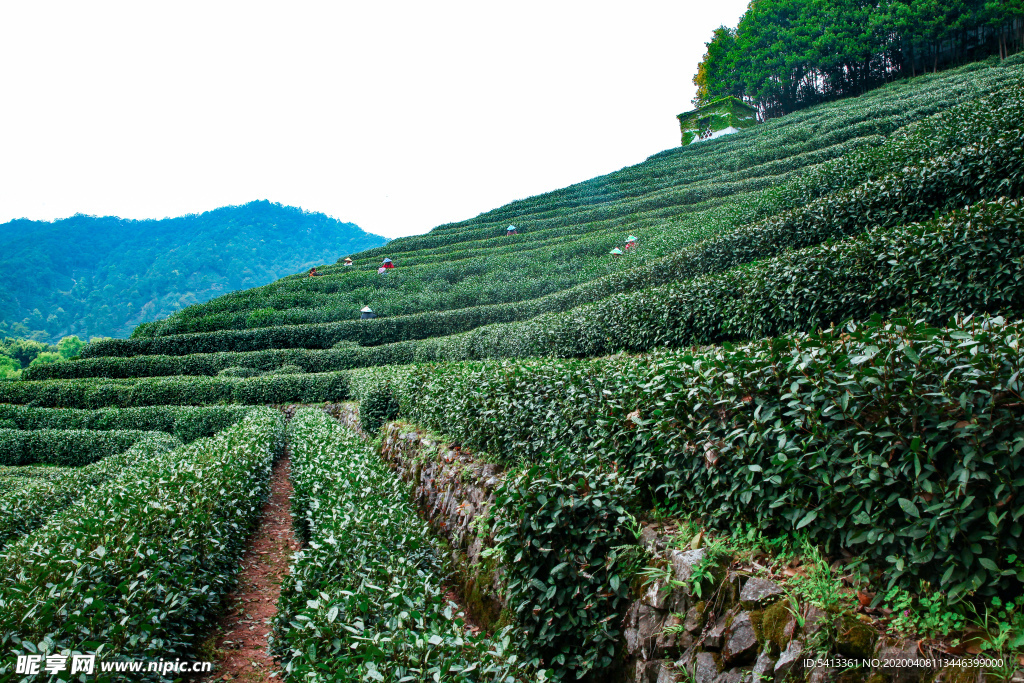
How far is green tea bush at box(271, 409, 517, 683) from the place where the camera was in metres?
3.09

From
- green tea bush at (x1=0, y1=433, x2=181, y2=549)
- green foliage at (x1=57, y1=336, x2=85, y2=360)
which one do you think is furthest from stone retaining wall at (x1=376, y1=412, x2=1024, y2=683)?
green foliage at (x1=57, y1=336, x2=85, y2=360)

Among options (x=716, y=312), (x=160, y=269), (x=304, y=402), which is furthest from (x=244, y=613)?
(x=160, y=269)

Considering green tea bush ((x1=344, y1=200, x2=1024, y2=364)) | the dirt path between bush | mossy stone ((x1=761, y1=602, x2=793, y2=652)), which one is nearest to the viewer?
mossy stone ((x1=761, y1=602, x2=793, y2=652))

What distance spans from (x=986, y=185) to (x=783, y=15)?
53476 mm

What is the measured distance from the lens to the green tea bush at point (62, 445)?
17.3 metres

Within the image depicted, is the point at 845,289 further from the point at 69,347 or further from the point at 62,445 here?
the point at 69,347

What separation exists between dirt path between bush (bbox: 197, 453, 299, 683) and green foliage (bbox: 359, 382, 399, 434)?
132 inches

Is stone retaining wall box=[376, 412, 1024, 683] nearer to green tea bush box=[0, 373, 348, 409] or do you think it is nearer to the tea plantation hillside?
the tea plantation hillside

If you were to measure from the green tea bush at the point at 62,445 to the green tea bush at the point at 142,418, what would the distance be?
1722 mm

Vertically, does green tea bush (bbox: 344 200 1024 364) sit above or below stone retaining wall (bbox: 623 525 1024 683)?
above

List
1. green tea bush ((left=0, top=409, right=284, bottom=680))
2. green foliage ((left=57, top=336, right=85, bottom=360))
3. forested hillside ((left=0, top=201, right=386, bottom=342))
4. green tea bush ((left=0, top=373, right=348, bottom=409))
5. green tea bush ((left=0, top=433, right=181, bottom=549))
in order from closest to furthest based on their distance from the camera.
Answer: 1. green tea bush ((left=0, top=409, right=284, bottom=680))
2. green tea bush ((left=0, top=433, right=181, bottom=549))
3. green tea bush ((left=0, top=373, right=348, bottom=409))
4. green foliage ((left=57, top=336, right=85, bottom=360))
5. forested hillside ((left=0, top=201, right=386, bottom=342))

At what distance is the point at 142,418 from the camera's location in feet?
65.1

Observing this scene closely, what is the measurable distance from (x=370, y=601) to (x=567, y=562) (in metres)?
1.59

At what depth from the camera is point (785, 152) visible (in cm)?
3172
